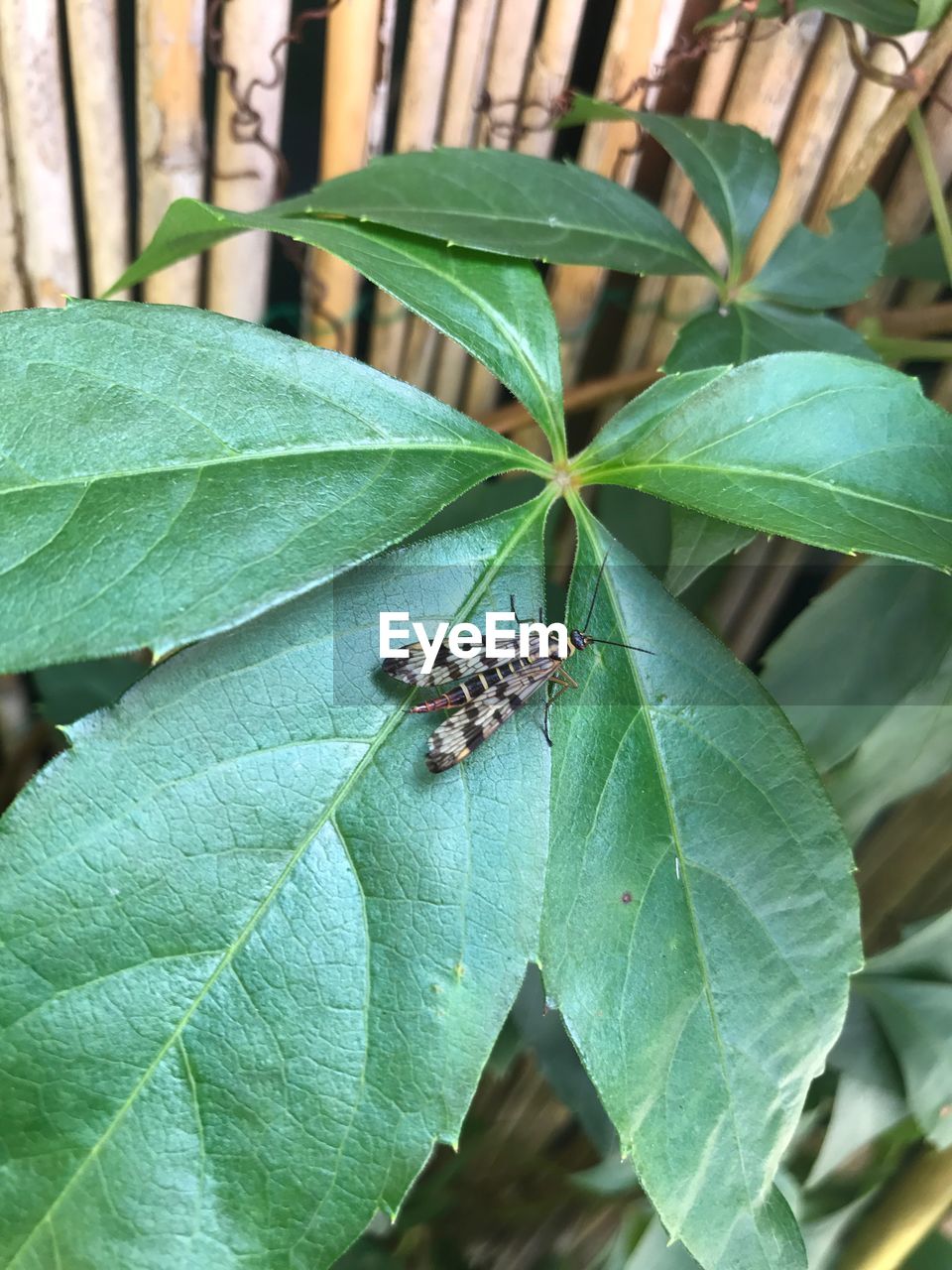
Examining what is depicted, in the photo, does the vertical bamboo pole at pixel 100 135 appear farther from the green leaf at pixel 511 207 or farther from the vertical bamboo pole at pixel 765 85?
the vertical bamboo pole at pixel 765 85

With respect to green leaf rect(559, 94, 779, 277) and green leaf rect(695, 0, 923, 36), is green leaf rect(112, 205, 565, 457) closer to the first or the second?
green leaf rect(559, 94, 779, 277)

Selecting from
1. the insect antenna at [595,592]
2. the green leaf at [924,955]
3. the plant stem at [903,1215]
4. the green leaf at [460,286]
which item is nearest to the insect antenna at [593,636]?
the insect antenna at [595,592]

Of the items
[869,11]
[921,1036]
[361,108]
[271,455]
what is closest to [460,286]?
[271,455]

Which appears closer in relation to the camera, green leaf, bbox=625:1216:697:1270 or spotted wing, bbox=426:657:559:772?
spotted wing, bbox=426:657:559:772

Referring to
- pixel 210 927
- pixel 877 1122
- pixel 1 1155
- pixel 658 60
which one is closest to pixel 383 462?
pixel 210 927

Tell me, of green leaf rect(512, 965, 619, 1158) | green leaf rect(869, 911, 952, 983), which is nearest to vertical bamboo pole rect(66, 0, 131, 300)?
green leaf rect(512, 965, 619, 1158)

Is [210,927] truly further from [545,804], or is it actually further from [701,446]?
[701,446]
